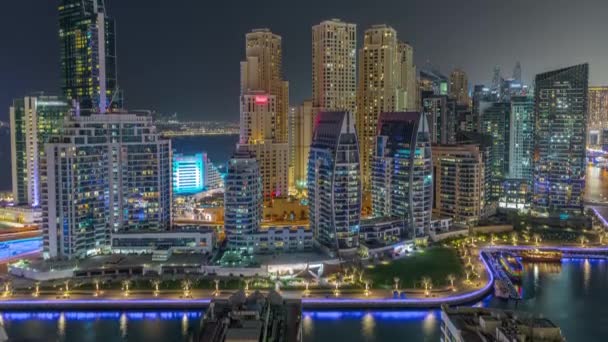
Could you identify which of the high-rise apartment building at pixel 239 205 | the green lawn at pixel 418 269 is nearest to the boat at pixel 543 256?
the green lawn at pixel 418 269

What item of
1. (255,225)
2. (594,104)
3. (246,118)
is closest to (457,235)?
(255,225)

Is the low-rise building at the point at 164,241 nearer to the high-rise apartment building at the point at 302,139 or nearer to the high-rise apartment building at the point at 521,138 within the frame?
the high-rise apartment building at the point at 302,139

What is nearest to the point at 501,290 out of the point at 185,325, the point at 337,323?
the point at 337,323

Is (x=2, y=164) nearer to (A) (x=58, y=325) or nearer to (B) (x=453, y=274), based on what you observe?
(A) (x=58, y=325)

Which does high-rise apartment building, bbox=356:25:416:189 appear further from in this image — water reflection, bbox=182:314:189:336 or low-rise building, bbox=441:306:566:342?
low-rise building, bbox=441:306:566:342

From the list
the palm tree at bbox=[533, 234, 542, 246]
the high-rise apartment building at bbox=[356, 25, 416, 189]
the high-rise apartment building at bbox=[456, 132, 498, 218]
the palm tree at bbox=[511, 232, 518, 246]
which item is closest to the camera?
the palm tree at bbox=[511, 232, 518, 246]

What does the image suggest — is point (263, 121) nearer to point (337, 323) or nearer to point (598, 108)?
point (337, 323)

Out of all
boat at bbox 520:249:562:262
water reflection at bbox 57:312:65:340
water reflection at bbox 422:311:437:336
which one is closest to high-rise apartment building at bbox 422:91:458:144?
boat at bbox 520:249:562:262

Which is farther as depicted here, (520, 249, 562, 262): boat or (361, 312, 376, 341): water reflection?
(520, 249, 562, 262): boat
